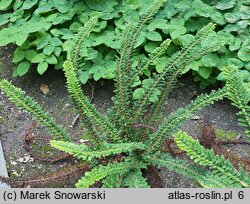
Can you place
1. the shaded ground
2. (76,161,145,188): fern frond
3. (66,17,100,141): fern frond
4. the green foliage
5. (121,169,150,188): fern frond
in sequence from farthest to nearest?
the green foliage
the shaded ground
(66,17,100,141): fern frond
(121,169,150,188): fern frond
(76,161,145,188): fern frond

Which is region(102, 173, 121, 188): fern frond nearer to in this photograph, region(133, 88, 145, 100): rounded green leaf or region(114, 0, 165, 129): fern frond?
region(114, 0, 165, 129): fern frond

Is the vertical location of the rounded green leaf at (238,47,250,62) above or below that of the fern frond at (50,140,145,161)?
below

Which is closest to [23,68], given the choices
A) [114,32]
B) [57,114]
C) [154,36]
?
[57,114]

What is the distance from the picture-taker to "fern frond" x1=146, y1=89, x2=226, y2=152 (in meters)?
3.09

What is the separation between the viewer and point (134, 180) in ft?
9.96

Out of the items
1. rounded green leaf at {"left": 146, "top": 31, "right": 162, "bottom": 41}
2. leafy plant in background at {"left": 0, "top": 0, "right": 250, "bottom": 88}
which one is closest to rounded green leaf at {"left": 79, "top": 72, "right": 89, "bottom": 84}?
leafy plant in background at {"left": 0, "top": 0, "right": 250, "bottom": 88}

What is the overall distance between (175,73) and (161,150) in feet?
1.73

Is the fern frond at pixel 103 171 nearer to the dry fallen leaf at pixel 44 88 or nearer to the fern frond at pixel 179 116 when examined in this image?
the fern frond at pixel 179 116

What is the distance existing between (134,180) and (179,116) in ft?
1.57

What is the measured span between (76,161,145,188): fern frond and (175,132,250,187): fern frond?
501mm

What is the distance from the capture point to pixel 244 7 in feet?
13.0

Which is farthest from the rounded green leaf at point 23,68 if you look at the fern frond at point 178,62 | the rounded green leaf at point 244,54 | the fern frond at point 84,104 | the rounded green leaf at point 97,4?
the rounded green leaf at point 244,54

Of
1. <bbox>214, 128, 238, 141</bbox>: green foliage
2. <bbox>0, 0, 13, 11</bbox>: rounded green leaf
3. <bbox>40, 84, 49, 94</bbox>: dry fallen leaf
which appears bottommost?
<bbox>214, 128, 238, 141</bbox>: green foliage

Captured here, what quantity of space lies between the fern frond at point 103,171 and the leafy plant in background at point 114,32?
0.86 m
